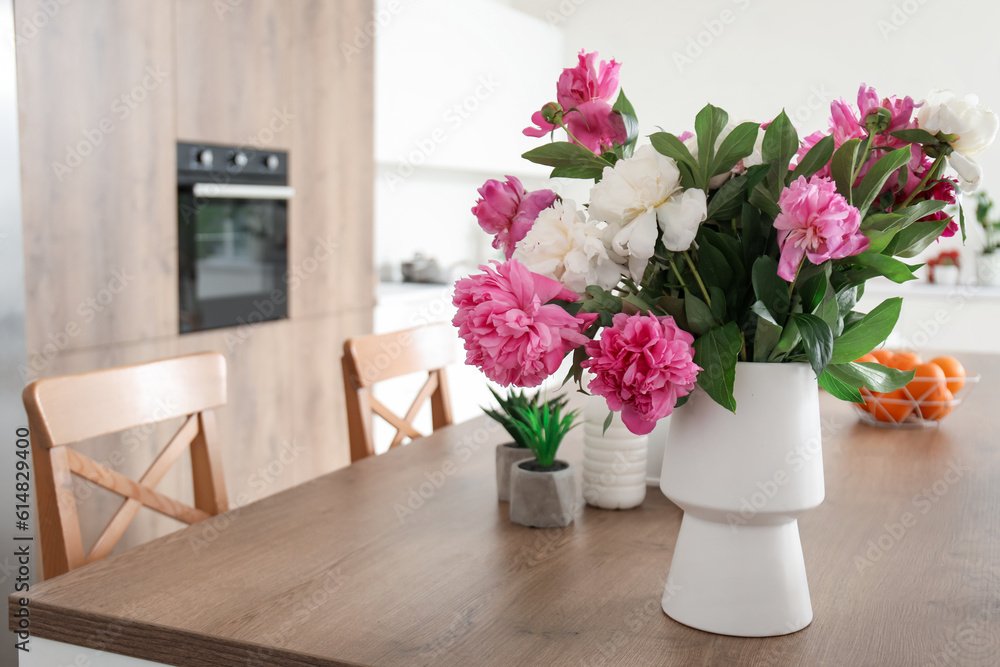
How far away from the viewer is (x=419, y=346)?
6.61 ft

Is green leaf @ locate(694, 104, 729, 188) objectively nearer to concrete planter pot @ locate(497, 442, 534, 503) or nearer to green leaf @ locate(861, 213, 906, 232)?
green leaf @ locate(861, 213, 906, 232)

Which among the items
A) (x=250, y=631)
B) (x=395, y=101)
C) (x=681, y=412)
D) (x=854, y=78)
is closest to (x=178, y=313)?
(x=395, y=101)

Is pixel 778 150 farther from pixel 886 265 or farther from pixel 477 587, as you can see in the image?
pixel 477 587

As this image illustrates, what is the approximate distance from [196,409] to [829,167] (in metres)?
1.11

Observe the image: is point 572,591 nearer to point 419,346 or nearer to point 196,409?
point 196,409

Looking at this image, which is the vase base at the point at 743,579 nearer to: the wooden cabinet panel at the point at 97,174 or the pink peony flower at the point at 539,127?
the pink peony flower at the point at 539,127

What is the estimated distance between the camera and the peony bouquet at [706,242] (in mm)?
754

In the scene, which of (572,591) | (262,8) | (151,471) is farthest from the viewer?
(262,8)

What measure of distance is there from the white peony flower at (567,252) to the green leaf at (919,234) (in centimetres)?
27

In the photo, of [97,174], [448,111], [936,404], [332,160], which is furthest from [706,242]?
[448,111]

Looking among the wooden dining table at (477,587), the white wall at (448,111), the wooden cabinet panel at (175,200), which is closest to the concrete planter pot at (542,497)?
the wooden dining table at (477,587)

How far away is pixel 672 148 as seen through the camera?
2.58ft

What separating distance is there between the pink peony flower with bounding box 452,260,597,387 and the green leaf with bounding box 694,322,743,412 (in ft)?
0.35

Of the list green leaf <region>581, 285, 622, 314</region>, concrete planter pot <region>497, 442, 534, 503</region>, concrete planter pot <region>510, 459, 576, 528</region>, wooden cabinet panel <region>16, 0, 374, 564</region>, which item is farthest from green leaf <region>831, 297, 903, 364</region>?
wooden cabinet panel <region>16, 0, 374, 564</region>
